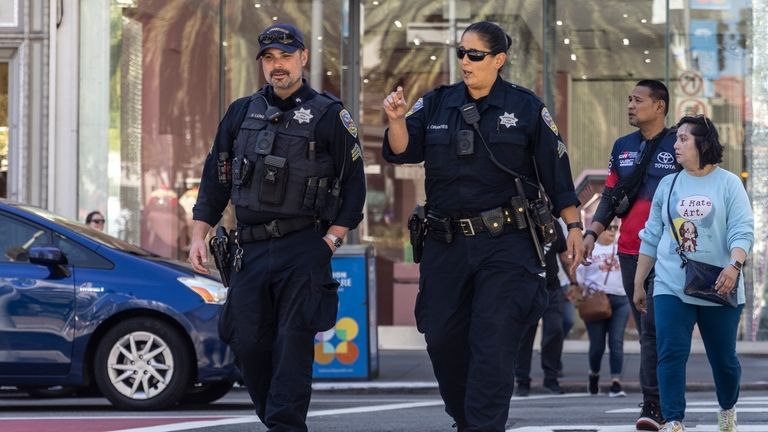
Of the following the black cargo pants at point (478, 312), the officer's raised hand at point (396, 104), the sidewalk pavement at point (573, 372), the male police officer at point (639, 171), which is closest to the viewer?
the officer's raised hand at point (396, 104)

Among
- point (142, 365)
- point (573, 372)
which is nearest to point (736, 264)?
point (142, 365)

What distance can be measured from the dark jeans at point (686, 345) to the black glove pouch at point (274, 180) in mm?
2278

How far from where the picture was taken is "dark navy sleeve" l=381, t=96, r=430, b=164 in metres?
6.50

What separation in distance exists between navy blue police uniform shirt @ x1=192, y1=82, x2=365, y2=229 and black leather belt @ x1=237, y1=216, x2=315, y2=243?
29 millimetres

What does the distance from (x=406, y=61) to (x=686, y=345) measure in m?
10.6

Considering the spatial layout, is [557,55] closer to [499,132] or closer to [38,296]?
[38,296]

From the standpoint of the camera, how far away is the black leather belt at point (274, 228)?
680cm

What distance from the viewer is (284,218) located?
22.4ft

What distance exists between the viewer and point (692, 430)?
866cm

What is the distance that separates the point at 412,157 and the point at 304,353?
3.24ft

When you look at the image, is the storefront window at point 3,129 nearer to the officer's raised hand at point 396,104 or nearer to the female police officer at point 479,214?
the female police officer at point 479,214

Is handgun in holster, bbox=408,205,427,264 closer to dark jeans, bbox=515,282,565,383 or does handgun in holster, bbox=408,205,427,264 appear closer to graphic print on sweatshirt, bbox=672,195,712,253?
graphic print on sweatshirt, bbox=672,195,712,253

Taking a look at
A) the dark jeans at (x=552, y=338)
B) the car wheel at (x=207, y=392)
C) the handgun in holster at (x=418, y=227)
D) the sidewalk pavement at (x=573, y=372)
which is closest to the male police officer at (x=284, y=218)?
the handgun in holster at (x=418, y=227)

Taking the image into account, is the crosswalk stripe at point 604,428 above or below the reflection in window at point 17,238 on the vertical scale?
below
